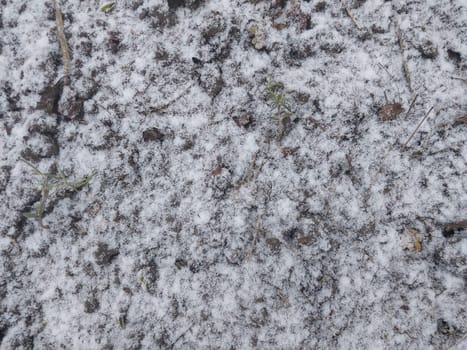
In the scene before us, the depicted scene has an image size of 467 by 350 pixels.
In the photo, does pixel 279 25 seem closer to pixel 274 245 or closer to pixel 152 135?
pixel 152 135

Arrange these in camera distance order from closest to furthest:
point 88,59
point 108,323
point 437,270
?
point 437,270, point 108,323, point 88,59

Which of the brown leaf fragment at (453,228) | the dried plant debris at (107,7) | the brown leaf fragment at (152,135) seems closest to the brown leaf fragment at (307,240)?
the brown leaf fragment at (453,228)

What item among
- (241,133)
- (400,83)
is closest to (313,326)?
(241,133)

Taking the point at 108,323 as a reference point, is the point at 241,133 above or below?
above

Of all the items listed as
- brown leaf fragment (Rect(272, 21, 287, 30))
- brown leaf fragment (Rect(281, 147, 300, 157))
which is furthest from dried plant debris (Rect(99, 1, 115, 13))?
brown leaf fragment (Rect(281, 147, 300, 157))

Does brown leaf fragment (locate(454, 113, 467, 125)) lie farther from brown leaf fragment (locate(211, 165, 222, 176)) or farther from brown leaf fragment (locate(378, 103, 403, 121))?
brown leaf fragment (locate(211, 165, 222, 176))

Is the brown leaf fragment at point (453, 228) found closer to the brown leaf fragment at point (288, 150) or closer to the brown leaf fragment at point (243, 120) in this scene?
the brown leaf fragment at point (288, 150)

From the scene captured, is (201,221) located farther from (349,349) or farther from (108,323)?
(349,349)
